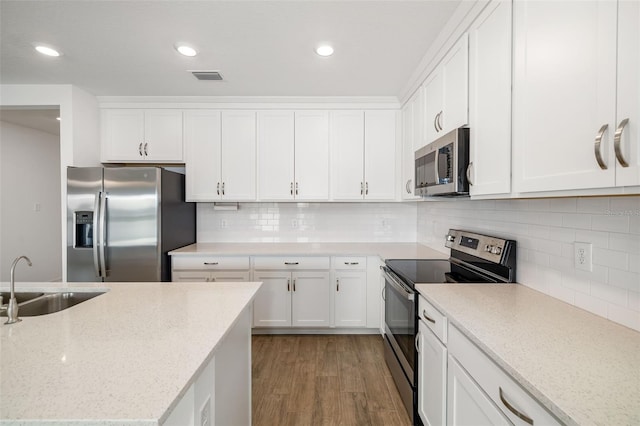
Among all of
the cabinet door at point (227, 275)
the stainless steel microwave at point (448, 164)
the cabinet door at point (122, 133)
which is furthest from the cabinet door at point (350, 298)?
the cabinet door at point (122, 133)

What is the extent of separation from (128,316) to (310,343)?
2.09 metres

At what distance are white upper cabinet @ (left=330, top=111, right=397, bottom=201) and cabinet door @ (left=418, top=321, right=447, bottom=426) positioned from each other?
1.82 metres

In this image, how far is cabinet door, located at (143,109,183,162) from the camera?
3311mm

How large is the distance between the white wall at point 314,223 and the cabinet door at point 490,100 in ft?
6.39

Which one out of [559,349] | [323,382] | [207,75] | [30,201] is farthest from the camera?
[30,201]

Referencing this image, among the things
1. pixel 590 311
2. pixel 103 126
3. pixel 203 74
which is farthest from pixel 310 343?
pixel 103 126

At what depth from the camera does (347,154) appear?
3.33 meters

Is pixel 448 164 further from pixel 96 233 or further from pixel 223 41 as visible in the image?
pixel 96 233

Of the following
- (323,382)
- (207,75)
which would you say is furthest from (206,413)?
→ (207,75)

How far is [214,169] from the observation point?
131 inches

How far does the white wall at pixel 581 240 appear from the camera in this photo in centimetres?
117

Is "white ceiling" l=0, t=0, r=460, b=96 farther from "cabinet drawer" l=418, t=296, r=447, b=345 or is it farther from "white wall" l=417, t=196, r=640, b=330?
"cabinet drawer" l=418, t=296, r=447, b=345

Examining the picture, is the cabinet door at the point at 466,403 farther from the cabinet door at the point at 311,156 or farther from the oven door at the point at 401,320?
the cabinet door at the point at 311,156

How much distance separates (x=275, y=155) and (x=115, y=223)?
5.47 ft
